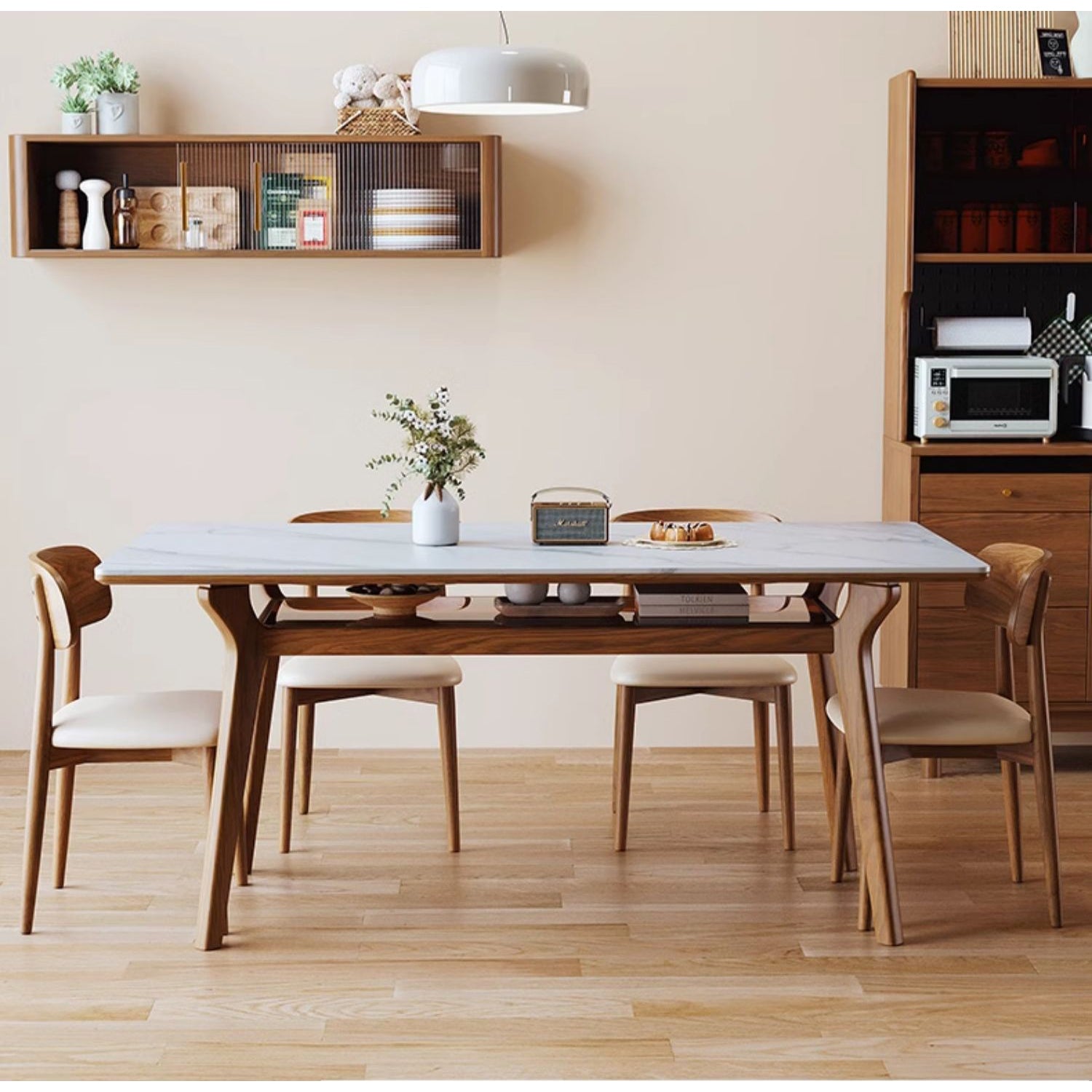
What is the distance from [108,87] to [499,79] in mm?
1893

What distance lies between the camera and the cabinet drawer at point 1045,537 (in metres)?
4.58

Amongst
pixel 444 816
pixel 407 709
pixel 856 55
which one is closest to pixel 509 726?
pixel 407 709

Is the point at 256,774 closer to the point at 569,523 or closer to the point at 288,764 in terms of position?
the point at 288,764

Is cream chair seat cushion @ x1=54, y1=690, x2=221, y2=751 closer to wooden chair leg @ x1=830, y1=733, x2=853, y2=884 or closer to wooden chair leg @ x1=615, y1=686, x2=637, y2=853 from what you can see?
wooden chair leg @ x1=615, y1=686, x2=637, y2=853

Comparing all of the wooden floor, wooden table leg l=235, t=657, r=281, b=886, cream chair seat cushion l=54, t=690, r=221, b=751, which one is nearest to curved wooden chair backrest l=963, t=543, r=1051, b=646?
the wooden floor

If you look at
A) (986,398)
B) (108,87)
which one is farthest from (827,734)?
(108,87)

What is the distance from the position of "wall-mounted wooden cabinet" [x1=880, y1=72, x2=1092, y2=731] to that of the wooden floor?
0.41 metres

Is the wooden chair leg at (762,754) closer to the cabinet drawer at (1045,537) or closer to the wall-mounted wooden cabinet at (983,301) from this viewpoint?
the wall-mounted wooden cabinet at (983,301)

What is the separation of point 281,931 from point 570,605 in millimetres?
917

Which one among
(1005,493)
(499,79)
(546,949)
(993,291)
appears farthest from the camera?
(993,291)

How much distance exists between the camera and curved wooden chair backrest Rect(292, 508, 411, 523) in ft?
13.6

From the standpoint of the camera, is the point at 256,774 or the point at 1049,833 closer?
the point at 1049,833

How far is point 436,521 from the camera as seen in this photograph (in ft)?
11.7

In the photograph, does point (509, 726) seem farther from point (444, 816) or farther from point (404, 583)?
point (404, 583)
